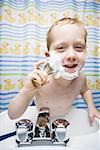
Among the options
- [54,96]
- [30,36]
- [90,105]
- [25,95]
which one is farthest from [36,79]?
[30,36]

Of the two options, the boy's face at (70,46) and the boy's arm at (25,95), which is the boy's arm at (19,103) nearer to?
the boy's arm at (25,95)

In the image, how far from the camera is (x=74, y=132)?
0.87m

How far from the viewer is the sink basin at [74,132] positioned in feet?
2.47

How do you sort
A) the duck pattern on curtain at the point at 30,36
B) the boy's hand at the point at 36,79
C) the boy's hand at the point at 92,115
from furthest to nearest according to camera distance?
the duck pattern on curtain at the point at 30,36
the boy's hand at the point at 92,115
the boy's hand at the point at 36,79

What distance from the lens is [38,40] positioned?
121cm

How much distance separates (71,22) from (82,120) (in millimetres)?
353

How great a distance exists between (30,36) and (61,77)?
0.42 metres

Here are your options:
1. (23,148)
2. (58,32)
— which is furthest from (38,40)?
(23,148)

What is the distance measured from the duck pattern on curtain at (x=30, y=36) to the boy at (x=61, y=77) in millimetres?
271

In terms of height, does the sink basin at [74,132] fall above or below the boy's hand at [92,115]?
below

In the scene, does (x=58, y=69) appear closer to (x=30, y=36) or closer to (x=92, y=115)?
(x=92, y=115)

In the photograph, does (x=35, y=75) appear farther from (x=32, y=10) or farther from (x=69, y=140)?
(x=32, y=10)

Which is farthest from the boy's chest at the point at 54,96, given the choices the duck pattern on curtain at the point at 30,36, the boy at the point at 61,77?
the duck pattern on curtain at the point at 30,36

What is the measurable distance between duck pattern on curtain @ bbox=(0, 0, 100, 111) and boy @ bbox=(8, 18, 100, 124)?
0.27 meters
